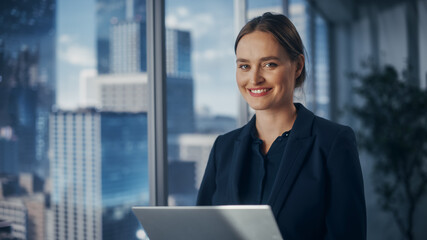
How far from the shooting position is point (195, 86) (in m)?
2.28

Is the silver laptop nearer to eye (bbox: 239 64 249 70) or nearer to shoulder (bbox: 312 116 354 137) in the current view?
shoulder (bbox: 312 116 354 137)

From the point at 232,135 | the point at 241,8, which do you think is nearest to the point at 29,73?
the point at 232,135

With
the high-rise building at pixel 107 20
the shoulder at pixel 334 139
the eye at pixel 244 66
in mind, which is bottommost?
the shoulder at pixel 334 139

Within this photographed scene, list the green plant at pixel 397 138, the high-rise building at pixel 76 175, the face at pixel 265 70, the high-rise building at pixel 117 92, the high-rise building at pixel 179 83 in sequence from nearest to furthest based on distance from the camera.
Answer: the face at pixel 265 70 < the high-rise building at pixel 76 175 < the high-rise building at pixel 117 92 < the high-rise building at pixel 179 83 < the green plant at pixel 397 138

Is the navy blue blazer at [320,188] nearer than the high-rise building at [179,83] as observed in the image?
Yes

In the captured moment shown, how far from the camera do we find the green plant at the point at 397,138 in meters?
4.26

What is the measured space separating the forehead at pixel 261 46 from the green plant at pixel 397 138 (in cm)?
341

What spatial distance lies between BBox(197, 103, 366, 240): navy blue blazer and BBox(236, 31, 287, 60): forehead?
0.25m

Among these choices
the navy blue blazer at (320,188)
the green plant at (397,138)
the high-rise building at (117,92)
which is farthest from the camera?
the green plant at (397,138)

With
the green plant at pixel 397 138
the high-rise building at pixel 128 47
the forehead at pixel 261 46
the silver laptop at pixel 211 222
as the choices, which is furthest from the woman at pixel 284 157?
the green plant at pixel 397 138

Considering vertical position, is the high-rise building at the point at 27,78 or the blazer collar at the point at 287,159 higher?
the high-rise building at the point at 27,78

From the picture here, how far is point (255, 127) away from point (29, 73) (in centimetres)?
74

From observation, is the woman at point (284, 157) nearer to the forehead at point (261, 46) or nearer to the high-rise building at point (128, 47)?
the forehead at point (261, 46)

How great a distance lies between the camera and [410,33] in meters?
4.64
